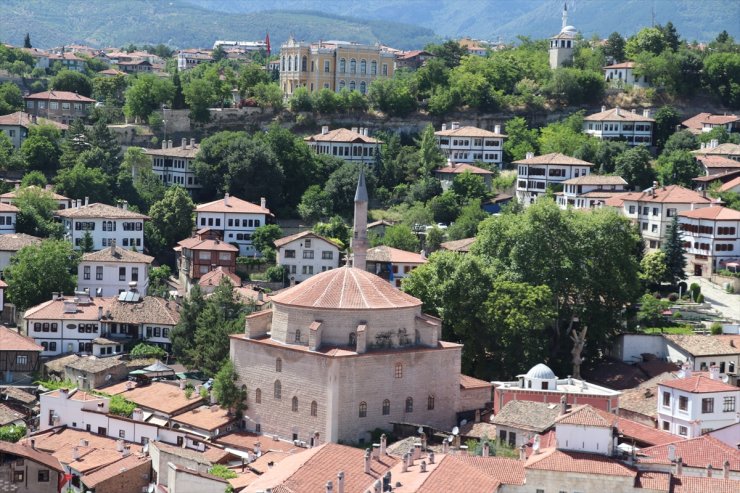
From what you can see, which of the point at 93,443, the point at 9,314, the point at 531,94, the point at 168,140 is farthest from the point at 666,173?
the point at 93,443

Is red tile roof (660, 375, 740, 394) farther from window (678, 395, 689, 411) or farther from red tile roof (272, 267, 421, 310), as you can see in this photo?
red tile roof (272, 267, 421, 310)

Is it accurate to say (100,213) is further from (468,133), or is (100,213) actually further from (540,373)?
(540,373)

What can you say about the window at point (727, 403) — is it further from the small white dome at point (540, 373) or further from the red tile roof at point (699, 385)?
the small white dome at point (540, 373)

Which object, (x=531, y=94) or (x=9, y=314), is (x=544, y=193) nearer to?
(x=531, y=94)

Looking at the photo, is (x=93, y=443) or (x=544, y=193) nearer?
(x=93, y=443)

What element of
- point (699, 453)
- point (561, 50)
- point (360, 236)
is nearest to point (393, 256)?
point (360, 236)

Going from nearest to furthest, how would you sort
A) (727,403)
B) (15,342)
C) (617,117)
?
(727,403), (15,342), (617,117)
